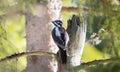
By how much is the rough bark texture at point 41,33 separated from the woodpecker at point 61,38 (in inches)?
9.9

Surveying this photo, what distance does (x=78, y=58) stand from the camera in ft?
13.0

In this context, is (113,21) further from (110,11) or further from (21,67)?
(21,67)

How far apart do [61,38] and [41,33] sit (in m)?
0.51

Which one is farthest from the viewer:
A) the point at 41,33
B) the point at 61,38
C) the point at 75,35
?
the point at 41,33

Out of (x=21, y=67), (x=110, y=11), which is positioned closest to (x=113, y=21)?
(x=110, y=11)

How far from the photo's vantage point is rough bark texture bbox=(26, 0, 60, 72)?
4676 millimetres

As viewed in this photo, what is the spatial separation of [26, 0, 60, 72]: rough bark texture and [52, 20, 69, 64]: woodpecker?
0.25 m

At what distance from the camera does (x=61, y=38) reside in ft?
14.1

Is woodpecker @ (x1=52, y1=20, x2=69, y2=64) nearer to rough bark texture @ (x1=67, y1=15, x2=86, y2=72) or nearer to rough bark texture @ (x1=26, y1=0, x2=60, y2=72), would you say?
rough bark texture @ (x1=67, y1=15, x2=86, y2=72)

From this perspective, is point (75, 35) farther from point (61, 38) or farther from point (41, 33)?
point (41, 33)

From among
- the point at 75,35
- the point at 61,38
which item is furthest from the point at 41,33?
the point at 75,35

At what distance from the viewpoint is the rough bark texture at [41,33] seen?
184 inches

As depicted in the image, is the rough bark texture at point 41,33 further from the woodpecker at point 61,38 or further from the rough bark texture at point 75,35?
the rough bark texture at point 75,35

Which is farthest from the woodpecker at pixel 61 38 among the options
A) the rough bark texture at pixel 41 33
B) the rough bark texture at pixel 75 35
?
the rough bark texture at pixel 41 33
